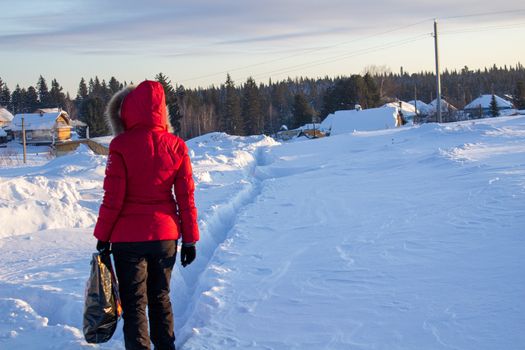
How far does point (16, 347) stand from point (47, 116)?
7312 centimetres

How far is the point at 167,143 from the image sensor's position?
4176 mm

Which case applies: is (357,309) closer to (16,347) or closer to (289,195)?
(16,347)

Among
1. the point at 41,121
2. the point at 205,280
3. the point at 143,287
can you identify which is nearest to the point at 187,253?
the point at 143,287

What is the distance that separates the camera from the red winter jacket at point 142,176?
4027 millimetres

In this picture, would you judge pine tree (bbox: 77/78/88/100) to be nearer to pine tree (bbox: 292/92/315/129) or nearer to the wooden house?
the wooden house

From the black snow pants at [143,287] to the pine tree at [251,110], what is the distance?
8152 cm

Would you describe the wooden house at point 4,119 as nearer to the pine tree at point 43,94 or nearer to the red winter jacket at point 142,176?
the pine tree at point 43,94

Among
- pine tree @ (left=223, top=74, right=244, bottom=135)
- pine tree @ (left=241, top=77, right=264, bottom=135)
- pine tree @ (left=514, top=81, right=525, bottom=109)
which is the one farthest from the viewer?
pine tree @ (left=241, top=77, right=264, bottom=135)

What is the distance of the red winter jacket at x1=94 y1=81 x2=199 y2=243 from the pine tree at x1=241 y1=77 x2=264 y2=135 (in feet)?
268

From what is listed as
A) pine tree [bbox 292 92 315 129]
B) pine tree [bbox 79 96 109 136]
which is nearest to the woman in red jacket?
pine tree [bbox 79 96 109 136]

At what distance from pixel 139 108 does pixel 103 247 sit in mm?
1056

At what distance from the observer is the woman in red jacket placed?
4.04 metres

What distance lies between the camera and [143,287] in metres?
4.23

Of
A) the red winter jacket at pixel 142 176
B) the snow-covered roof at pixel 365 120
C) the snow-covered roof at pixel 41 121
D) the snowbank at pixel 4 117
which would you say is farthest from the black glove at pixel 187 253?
the snowbank at pixel 4 117
